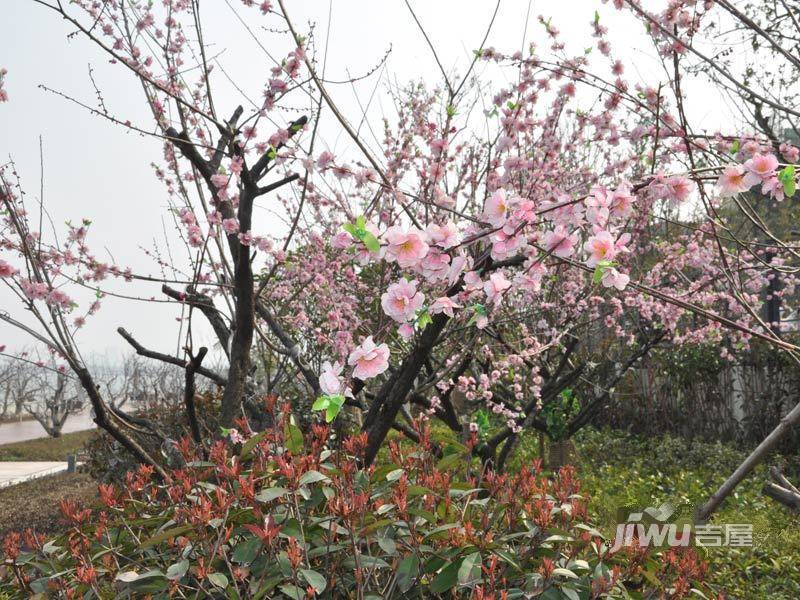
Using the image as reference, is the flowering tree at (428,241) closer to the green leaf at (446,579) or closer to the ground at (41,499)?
the green leaf at (446,579)

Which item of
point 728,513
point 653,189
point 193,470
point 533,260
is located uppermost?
point 653,189

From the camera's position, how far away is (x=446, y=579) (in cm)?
171

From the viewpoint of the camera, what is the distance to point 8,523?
7391mm

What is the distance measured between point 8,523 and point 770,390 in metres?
8.88

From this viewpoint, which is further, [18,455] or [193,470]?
[18,455]

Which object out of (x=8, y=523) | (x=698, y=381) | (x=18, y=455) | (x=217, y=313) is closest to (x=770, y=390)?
(x=698, y=381)

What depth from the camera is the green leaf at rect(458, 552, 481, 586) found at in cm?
165

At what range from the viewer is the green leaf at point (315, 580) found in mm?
1586

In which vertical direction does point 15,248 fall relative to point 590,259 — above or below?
above

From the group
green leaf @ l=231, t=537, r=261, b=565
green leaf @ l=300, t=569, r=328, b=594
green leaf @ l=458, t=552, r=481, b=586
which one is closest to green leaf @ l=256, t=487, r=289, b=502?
green leaf @ l=231, t=537, r=261, b=565

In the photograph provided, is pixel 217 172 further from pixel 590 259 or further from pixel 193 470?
pixel 590 259

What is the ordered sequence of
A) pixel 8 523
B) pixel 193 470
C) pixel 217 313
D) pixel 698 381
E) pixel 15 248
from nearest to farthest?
pixel 193 470 < pixel 217 313 < pixel 15 248 < pixel 8 523 < pixel 698 381

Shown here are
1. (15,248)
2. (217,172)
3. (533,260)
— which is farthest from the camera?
(15,248)

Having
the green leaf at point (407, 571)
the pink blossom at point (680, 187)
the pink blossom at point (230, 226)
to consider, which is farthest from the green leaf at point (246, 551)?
the pink blossom at point (230, 226)
